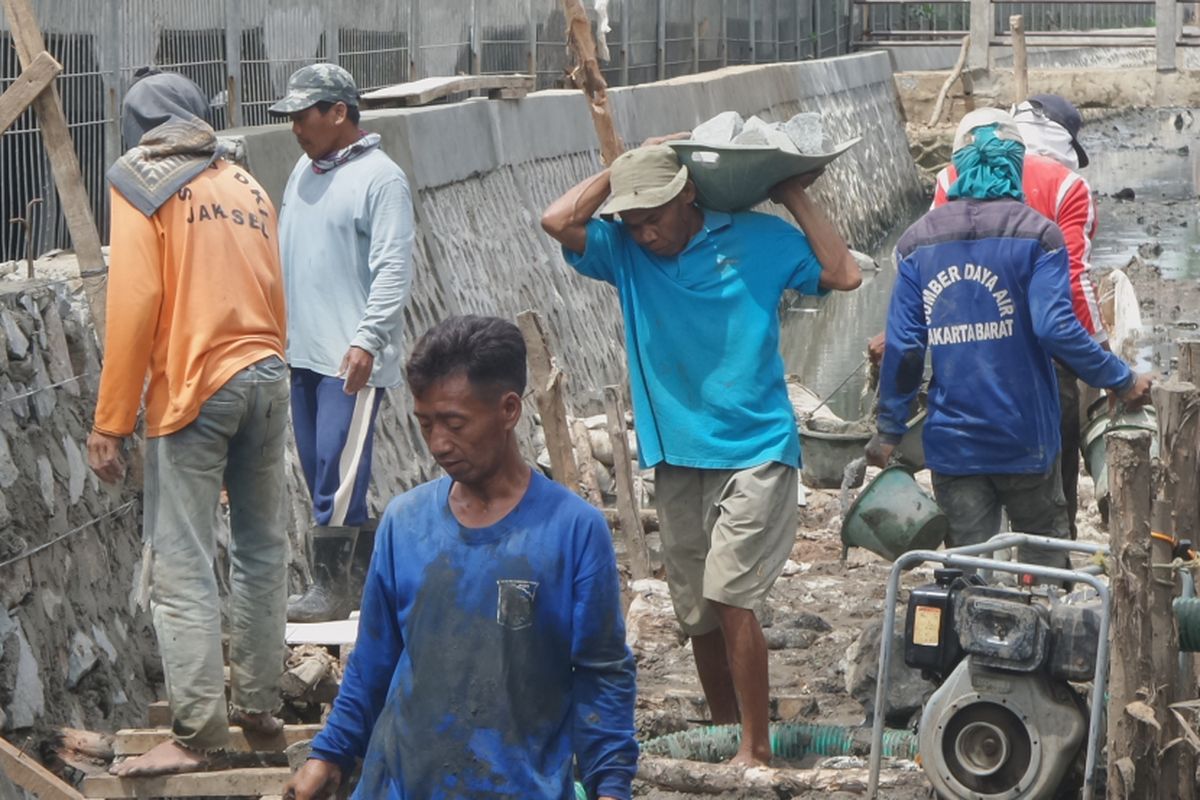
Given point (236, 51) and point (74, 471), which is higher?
point (236, 51)

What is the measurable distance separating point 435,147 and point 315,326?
16.4 ft

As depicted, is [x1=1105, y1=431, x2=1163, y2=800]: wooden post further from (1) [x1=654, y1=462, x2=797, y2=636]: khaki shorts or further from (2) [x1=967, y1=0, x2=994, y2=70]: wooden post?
(2) [x1=967, y1=0, x2=994, y2=70]: wooden post

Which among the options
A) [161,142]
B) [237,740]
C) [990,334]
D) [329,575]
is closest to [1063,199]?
[990,334]

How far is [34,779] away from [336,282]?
7.67ft

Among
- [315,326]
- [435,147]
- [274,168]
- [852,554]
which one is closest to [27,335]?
[315,326]

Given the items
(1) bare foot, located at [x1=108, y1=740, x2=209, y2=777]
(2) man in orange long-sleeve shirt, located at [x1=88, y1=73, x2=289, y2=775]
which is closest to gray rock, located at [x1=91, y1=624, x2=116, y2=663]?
(2) man in orange long-sleeve shirt, located at [x1=88, y1=73, x2=289, y2=775]

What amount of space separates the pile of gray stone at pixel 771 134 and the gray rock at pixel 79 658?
2513 millimetres

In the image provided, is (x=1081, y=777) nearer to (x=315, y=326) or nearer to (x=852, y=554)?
(x=315, y=326)

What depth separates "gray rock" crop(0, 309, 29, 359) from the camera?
6477 millimetres

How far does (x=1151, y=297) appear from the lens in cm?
1867

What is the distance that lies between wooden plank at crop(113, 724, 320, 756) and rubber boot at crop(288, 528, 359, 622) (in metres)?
1.20

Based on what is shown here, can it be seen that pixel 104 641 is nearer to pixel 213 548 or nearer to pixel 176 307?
pixel 213 548

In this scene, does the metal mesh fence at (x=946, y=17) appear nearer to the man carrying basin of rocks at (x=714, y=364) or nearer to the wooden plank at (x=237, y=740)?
the man carrying basin of rocks at (x=714, y=364)

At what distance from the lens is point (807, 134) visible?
6156 mm
